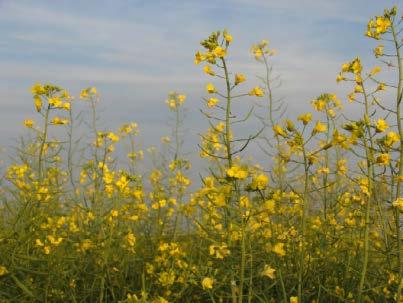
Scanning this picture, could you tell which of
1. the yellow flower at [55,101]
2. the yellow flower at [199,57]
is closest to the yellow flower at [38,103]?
the yellow flower at [55,101]

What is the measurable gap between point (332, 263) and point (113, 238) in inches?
63.7

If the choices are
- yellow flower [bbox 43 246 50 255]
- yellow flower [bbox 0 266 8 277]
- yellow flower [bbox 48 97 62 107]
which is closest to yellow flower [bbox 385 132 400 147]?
yellow flower [bbox 48 97 62 107]

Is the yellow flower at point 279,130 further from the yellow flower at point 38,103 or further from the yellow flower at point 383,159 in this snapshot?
the yellow flower at point 38,103

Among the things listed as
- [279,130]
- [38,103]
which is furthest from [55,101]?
[279,130]

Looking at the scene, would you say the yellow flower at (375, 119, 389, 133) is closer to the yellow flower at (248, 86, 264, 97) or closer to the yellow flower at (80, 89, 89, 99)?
the yellow flower at (248, 86, 264, 97)

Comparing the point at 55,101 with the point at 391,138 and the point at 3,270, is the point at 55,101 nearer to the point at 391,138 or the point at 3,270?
the point at 3,270

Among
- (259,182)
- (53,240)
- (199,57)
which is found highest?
(199,57)

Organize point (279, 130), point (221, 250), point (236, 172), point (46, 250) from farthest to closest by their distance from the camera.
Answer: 1. point (46, 250)
2. point (279, 130)
3. point (221, 250)
4. point (236, 172)

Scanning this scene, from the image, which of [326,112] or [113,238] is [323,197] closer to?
[326,112]

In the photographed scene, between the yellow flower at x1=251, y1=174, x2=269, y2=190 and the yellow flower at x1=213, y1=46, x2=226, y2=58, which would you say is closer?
the yellow flower at x1=251, y1=174, x2=269, y2=190

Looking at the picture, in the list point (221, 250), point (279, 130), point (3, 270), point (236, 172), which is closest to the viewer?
point (236, 172)

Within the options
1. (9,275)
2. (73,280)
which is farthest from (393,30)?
(9,275)

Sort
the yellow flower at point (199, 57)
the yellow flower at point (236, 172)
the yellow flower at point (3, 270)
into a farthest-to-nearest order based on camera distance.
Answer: the yellow flower at point (3, 270) → the yellow flower at point (199, 57) → the yellow flower at point (236, 172)

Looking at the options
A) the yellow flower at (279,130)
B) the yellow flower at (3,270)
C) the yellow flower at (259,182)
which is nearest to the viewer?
the yellow flower at (259,182)
